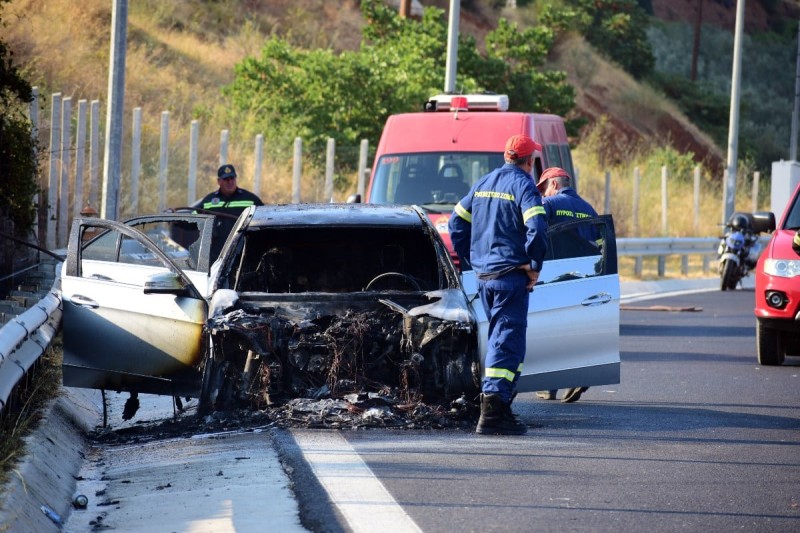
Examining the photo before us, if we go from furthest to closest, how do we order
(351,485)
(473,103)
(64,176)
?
(64,176) < (473,103) < (351,485)

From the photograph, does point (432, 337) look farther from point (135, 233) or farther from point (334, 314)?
point (135, 233)

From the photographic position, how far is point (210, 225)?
33.4 feet

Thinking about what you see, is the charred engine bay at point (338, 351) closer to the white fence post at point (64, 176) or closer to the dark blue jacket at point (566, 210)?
the dark blue jacket at point (566, 210)

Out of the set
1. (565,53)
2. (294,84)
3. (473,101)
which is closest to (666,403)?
(473,101)

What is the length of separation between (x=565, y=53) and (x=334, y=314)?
154 feet

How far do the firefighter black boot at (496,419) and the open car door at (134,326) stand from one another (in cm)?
182

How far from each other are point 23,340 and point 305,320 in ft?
5.53

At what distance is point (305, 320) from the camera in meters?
9.23

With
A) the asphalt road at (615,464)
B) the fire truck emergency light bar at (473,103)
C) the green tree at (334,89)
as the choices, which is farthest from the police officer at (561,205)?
the green tree at (334,89)

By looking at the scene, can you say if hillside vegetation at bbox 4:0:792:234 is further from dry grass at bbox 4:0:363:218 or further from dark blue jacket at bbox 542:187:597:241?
dark blue jacket at bbox 542:187:597:241

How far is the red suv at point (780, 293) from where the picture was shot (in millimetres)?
13477

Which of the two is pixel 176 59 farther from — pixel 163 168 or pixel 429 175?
pixel 429 175

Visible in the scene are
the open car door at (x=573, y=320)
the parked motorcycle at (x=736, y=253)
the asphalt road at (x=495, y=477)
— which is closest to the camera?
the asphalt road at (x=495, y=477)

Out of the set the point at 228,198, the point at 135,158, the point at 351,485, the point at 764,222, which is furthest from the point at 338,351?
the point at 135,158
